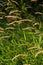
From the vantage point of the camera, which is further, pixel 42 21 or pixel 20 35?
pixel 42 21

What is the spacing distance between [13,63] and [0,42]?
0.54 meters

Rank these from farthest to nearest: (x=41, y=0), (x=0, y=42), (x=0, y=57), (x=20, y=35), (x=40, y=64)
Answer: (x=41, y=0) < (x=20, y=35) < (x=0, y=42) < (x=0, y=57) < (x=40, y=64)

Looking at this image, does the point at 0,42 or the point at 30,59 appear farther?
the point at 0,42

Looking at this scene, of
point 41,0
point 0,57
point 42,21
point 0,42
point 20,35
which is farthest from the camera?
point 41,0

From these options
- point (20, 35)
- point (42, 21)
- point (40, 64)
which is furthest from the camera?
point (42, 21)

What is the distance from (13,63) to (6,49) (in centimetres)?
42

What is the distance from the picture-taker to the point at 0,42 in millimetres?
3490

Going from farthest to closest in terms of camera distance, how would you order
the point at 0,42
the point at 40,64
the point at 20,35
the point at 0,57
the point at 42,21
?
the point at 42,21
the point at 20,35
the point at 0,42
the point at 0,57
the point at 40,64

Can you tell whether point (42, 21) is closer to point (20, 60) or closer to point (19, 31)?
point (19, 31)

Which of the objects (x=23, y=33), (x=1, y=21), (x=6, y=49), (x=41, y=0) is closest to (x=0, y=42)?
(x=6, y=49)

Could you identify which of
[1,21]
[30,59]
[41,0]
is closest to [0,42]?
[30,59]

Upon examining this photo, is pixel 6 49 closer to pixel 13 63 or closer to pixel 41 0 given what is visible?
pixel 13 63

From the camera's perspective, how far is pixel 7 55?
10.6ft

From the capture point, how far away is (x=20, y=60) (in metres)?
3.11
